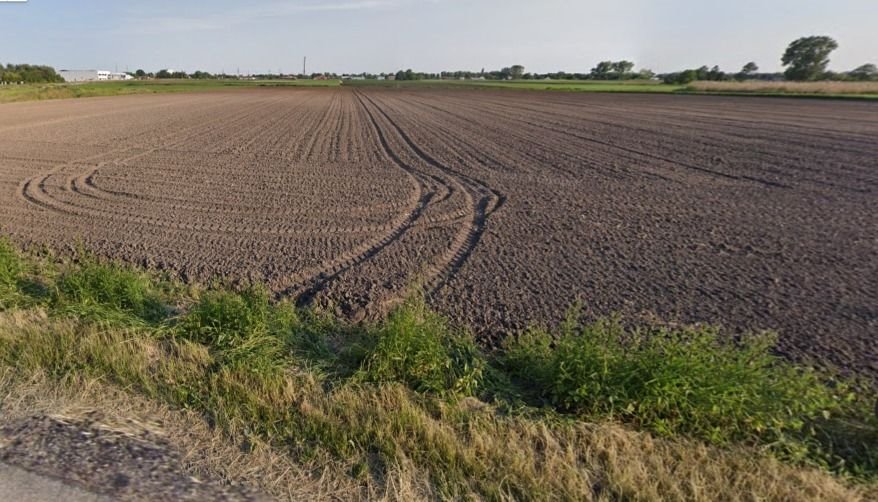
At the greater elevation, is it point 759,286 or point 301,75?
point 301,75

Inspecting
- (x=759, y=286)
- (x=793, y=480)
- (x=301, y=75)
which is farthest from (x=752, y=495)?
(x=301, y=75)

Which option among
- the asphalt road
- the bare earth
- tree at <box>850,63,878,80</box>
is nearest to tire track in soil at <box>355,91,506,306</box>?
the bare earth

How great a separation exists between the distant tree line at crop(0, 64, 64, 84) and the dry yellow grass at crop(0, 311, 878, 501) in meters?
126

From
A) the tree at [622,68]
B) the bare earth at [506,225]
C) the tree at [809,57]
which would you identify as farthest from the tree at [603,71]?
the bare earth at [506,225]

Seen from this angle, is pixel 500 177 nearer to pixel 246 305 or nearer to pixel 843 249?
pixel 843 249

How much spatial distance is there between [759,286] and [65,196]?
1225 cm

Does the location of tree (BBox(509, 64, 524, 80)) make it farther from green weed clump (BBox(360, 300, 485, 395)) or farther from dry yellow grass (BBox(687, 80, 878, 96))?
green weed clump (BBox(360, 300, 485, 395))

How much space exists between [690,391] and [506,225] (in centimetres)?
495

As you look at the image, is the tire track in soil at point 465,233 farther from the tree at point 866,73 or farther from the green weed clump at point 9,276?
the tree at point 866,73

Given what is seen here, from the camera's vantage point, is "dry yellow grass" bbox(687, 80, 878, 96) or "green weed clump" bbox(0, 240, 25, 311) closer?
"green weed clump" bbox(0, 240, 25, 311)

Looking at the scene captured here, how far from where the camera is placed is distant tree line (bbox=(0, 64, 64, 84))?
93.0 m

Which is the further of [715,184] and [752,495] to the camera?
[715,184]

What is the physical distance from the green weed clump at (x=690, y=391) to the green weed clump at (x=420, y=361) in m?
0.53

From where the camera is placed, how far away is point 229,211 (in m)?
8.27
